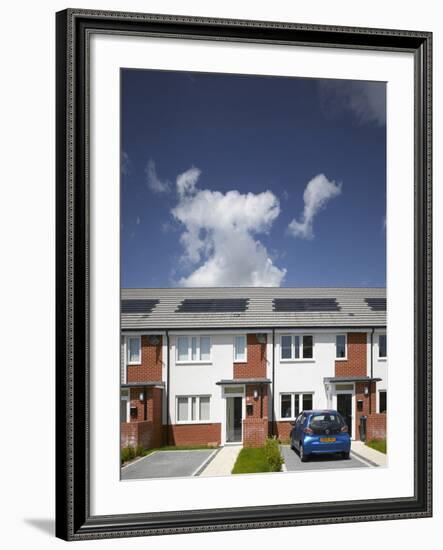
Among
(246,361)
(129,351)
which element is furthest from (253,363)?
(129,351)

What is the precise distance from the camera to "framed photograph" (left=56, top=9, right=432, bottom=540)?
4066mm

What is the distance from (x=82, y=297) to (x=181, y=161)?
1.35 m

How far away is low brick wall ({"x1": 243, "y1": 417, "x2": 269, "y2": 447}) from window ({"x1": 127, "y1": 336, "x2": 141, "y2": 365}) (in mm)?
955

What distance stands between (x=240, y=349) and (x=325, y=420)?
0.79 m

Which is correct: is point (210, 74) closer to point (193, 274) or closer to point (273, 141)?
point (273, 141)

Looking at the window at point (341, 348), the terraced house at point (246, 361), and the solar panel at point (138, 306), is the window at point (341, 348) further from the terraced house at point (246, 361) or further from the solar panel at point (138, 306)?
the solar panel at point (138, 306)

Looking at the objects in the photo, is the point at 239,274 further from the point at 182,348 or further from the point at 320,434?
the point at 320,434

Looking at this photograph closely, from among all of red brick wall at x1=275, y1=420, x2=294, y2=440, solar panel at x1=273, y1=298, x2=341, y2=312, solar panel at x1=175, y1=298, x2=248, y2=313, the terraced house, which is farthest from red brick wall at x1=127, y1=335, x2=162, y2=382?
solar panel at x1=273, y1=298, x2=341, y2=312

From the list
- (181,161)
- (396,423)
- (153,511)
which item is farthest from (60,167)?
(396,423)

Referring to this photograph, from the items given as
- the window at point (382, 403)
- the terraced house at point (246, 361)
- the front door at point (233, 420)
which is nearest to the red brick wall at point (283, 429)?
the terraced house at point (246, 361)

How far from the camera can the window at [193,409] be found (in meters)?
4.79

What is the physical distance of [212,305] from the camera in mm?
5156

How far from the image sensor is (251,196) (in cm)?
520

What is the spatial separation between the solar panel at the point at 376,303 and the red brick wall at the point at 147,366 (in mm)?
1484
